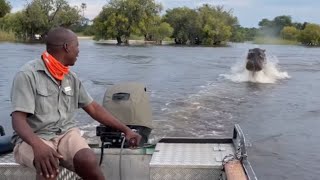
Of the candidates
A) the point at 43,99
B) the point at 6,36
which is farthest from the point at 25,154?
the point at 6,36

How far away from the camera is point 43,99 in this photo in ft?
11.7

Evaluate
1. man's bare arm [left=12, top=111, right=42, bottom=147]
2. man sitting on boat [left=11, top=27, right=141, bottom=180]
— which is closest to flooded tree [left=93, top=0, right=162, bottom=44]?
man sitting on boat [left=11, top=27, right=141, bottom=180]

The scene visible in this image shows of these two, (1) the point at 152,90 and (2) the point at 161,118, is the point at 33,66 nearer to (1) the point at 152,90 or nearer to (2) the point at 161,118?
(2) the point at 161,118

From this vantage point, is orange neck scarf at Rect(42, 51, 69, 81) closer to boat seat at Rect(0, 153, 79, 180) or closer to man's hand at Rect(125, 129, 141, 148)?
man's hand at Rect(125, 129, 141, 148)

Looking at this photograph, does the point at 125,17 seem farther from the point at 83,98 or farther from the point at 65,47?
the point at 65,47

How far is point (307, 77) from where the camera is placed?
23.2 m

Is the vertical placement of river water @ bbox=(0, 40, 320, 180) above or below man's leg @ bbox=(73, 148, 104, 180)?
below

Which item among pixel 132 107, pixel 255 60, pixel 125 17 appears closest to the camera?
pixel 132 107

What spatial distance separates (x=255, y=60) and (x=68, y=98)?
62.5ft

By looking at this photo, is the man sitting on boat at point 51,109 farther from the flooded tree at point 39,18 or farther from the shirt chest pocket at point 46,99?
the flooded tree at point 39,18

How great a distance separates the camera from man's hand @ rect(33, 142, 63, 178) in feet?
10.8

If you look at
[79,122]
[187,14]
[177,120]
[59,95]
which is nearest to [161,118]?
[177,120]

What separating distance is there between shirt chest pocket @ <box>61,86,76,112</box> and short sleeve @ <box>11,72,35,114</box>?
0.29 meters

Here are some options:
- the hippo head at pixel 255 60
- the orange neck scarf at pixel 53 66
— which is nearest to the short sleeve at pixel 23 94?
the orange neck scarf at pixel 53 66
